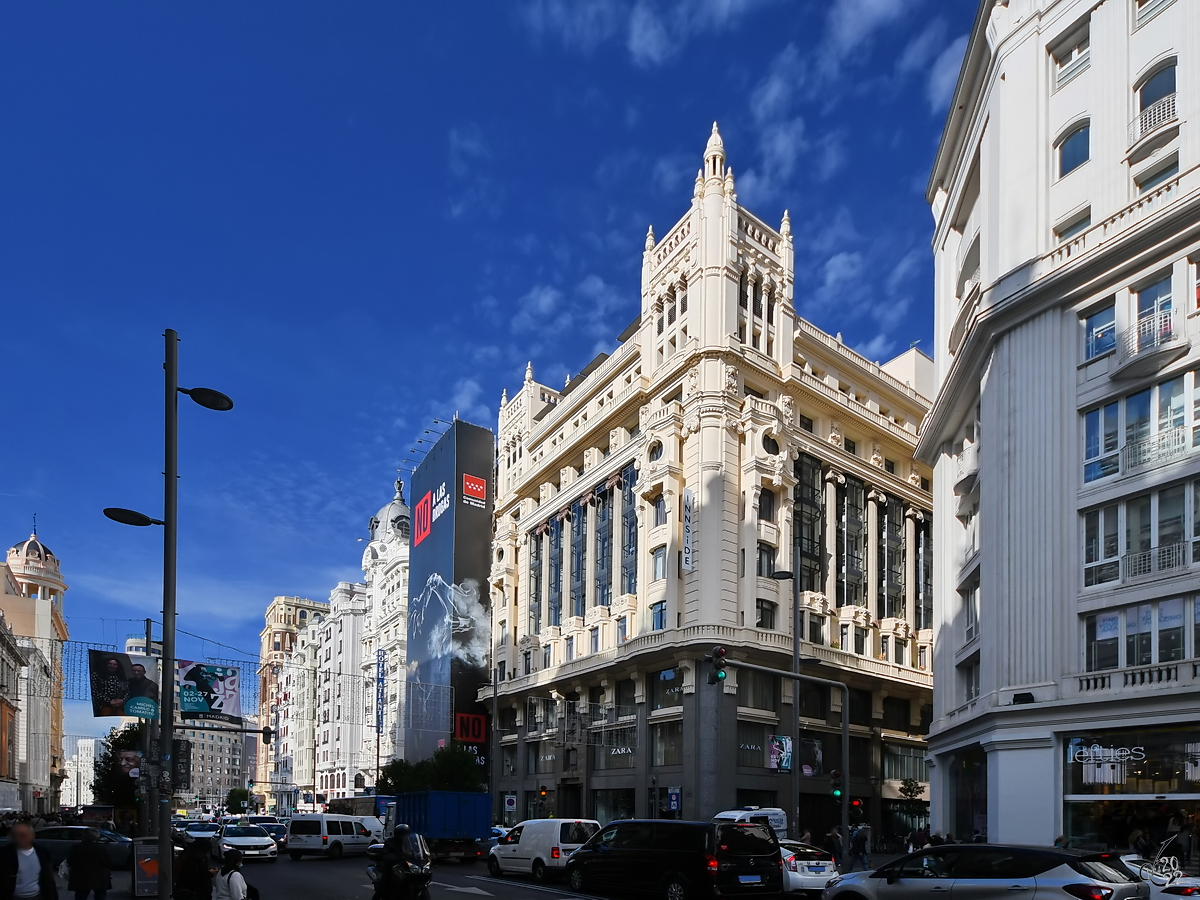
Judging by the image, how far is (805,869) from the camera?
22891 millimetres

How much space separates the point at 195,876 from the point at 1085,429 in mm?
22512

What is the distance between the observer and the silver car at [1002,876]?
12.3 m

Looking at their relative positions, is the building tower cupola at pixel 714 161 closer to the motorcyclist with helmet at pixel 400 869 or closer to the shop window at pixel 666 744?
the shop window at pixel 666 744

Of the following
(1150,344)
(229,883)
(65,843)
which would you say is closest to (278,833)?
(65,843)

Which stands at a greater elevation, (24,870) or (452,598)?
(452,598)

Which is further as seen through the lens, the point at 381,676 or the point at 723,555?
the point at 381,676

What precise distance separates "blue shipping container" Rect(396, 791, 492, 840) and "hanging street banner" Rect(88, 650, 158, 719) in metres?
10.7

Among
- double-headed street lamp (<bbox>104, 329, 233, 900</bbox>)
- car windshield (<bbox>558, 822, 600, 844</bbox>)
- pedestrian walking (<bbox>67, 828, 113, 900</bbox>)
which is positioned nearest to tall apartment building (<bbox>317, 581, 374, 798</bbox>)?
car windshield (<bbox>558, 822, 600, 844</bbox>)

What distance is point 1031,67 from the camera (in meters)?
29.6

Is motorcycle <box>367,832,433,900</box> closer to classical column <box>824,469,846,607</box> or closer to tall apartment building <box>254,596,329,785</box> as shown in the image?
classical column <box>824,469,846,607</box>

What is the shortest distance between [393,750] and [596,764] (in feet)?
162

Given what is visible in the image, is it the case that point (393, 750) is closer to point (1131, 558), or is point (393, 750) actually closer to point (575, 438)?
point (575, 438)

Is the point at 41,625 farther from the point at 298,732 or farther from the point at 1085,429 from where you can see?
the point at 1085,429

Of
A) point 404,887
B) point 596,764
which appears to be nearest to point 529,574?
point 596,764
